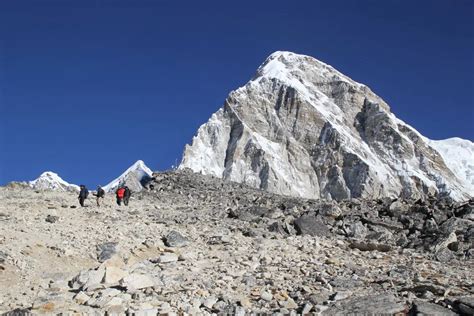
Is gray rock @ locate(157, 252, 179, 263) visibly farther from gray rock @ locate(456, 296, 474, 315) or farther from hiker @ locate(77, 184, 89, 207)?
hiker @ locate(77, 184, 89, 207)

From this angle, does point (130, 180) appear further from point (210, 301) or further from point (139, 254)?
point (210, 301)

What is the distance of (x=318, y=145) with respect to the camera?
16525 centimetres

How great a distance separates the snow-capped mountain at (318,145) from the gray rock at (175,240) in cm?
12486

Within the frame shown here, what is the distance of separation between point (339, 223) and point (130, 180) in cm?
2108

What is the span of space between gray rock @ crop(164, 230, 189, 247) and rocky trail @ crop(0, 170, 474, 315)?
0.25 ft

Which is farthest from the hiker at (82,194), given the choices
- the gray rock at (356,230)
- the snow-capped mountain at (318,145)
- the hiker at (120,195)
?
the snow-capped mountain at (318,145)

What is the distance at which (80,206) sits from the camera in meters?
24.4

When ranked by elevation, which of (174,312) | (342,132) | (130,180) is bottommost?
(174,312)

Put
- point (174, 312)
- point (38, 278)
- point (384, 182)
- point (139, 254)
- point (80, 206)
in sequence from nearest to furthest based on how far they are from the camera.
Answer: point (174, 312) → point (38, 278) → point (139, 254) → point (80, 206) → point (384, 182)

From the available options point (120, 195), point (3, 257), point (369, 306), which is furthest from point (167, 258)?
point (120, 195)

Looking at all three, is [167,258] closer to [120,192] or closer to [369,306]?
[369,306]

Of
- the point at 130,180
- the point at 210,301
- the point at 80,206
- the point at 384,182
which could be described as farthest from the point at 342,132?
the point at 210,301

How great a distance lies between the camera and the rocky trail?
1200cm

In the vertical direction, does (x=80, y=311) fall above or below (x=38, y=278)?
below
